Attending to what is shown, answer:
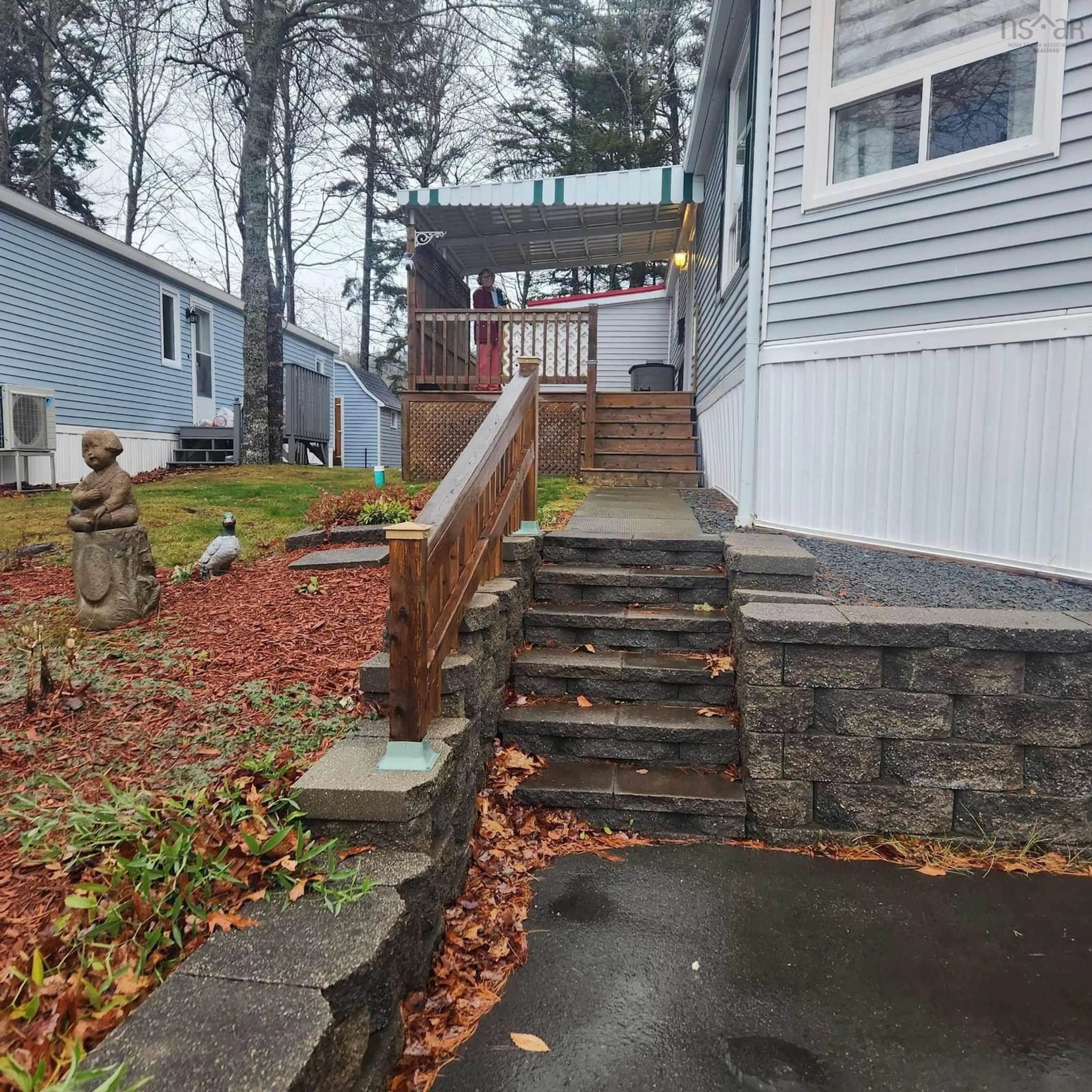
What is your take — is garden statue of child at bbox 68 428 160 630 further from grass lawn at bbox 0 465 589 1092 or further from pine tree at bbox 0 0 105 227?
pine tree at bbox 0 0 105 227

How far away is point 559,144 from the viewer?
2023 cm

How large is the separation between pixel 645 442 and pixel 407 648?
22.8 feet

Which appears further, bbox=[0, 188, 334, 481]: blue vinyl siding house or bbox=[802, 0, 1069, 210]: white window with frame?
bbox=[0, 188, 334, 481]: blue vinyl siding house

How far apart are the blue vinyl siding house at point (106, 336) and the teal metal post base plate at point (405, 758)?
10.6 meters

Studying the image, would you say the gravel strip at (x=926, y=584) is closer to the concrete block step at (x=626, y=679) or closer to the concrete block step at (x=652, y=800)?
the concrete block step at (x=626, y=679)

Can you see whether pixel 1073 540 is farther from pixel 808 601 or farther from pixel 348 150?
pixel 348 150

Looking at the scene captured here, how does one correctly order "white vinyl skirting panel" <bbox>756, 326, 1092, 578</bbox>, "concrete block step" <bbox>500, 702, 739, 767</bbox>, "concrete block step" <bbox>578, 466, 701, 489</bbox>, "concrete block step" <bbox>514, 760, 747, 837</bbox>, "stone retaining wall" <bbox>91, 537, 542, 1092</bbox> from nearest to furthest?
"stone retaining wall" <bbox>91, 537, 542, 1092</bbox> → "concrete block step" <bbox>514, 760, 747, 837</bbox> → "concrete block step" <bbox>500, 702, 739, 767</bbox> → "white vinyl skirting panel" <bbox>756, 326, 1092, 578</bbox> → "concrete block step" <bbox>578, 466, 701, 489</bbox>

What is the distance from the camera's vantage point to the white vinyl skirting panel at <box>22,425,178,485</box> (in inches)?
413

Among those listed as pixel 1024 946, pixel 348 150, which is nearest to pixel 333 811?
pixel 1024 946

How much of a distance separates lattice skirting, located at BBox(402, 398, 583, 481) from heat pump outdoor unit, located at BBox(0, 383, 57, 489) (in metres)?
5.17

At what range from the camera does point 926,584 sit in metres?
3.77

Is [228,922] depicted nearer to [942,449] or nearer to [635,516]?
[635,516]

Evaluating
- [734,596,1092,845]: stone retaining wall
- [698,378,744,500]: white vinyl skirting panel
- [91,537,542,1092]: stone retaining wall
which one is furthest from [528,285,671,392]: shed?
[91,537,542,1092]: stone retaining wall

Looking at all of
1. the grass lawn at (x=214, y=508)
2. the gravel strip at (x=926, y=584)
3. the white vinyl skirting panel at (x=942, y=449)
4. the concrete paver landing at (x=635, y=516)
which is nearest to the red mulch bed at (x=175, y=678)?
the grass lawn at (x=214, y=508)
